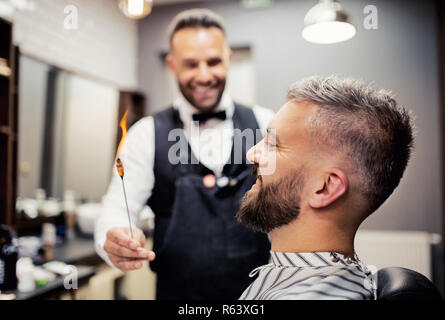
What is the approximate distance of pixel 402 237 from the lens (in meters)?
1.35

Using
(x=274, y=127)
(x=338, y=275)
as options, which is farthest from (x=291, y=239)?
(x=274, y=127)

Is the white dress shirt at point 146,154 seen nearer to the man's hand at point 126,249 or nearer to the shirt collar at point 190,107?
the shirt collar at point 190,107

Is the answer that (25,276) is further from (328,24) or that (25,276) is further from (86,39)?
(328,24)

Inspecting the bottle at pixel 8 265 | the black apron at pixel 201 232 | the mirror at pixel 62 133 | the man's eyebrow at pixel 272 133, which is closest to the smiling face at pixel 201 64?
the black apron at pixel 201 232

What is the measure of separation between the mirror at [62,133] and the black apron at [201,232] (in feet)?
4.69

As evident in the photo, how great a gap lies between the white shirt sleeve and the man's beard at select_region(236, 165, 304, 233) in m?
0.48

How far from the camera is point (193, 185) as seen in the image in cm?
113

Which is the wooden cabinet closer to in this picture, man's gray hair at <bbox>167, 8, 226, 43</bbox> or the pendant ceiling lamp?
man's gray hair at <bbox>167, 8, 226, 43</bbox>

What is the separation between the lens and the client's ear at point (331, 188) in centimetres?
95

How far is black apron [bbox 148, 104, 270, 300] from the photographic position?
1.10 m

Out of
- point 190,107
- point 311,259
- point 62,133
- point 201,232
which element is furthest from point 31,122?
point 311,259

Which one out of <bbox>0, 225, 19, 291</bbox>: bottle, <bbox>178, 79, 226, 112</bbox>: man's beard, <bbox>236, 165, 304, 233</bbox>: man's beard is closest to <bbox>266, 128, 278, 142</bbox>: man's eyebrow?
<bbox>236, 165, 304, 233</bbox>: man's beard

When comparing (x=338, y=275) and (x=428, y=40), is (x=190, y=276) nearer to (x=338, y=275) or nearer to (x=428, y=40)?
(x=338, y=275)

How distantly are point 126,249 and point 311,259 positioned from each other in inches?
20.7
